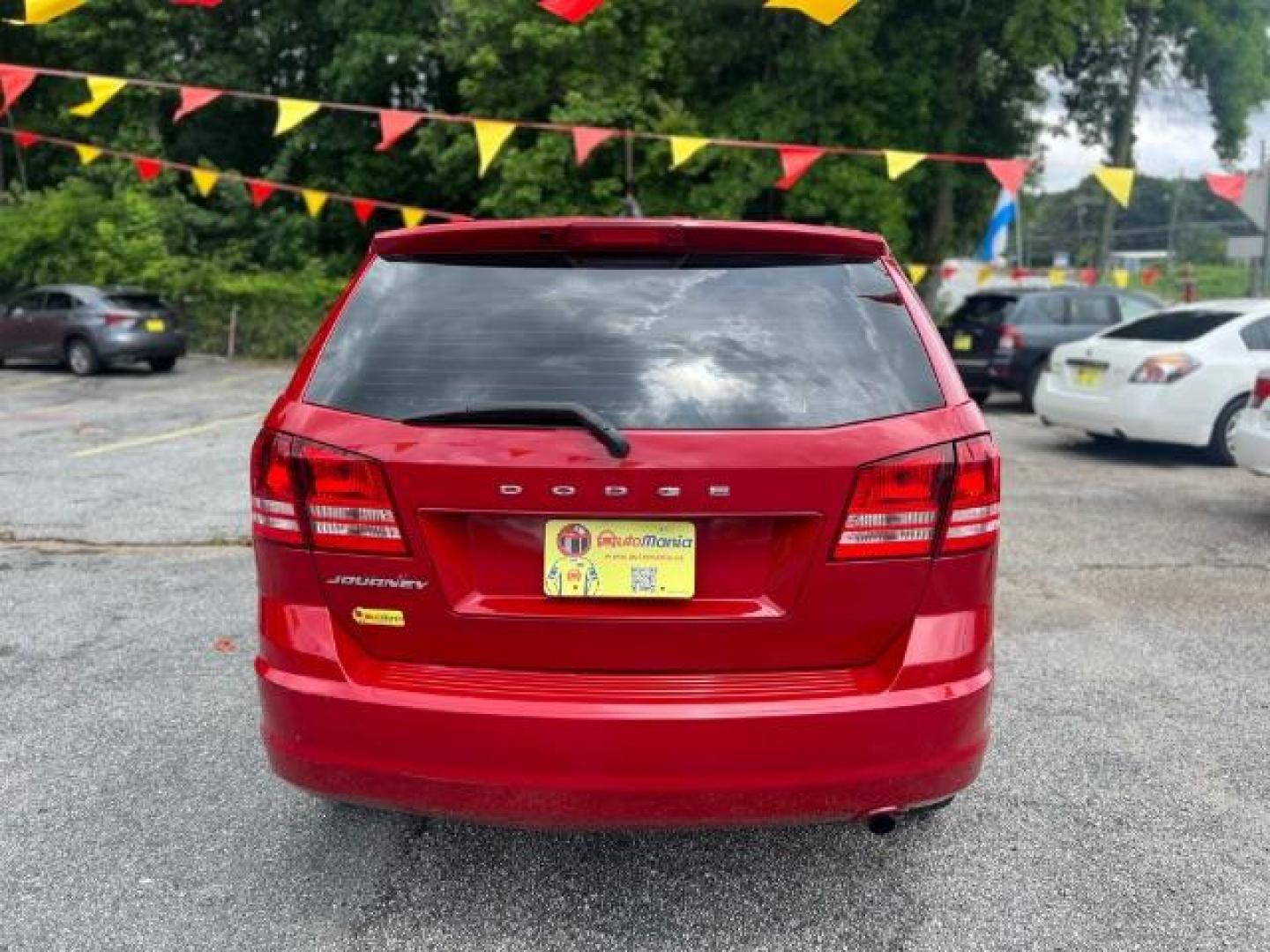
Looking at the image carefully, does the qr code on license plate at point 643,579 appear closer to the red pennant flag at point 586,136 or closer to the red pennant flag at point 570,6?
the red pennant flag at point 570,6

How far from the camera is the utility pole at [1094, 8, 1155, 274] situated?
22.8m

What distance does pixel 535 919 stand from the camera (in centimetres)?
273

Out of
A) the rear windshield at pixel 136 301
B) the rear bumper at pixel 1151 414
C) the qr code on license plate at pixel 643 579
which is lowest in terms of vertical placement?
the rear bumper at pixel 1151 414

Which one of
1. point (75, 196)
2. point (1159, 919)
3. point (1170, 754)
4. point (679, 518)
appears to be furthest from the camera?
point (75, 196)

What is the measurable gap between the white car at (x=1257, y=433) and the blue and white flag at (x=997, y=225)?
17.0 m

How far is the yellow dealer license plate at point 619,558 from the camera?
7.79ft

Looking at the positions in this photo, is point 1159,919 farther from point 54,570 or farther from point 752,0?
point 752,0

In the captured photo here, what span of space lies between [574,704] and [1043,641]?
10.6 feet

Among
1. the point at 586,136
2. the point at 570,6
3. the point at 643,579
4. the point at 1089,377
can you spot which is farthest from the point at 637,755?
the point at 586,136

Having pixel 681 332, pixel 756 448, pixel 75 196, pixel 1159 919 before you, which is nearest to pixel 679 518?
pixel 756 448

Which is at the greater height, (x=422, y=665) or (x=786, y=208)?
(x=786, y=208)

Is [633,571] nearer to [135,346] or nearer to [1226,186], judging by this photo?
[1226,186]

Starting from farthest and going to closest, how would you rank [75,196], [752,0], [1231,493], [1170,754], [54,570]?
[75,196], [752,0], [1231,493], [54,570], [1170,754]

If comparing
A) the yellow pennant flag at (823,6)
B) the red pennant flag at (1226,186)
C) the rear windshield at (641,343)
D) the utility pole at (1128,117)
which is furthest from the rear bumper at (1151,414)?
the utility pole at (1128,117)
